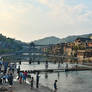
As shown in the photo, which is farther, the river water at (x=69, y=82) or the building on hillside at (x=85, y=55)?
the building on hillside at (x=85, y=55)

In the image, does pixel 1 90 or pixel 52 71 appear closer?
pixel 1 90

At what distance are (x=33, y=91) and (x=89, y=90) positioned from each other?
42.1 ft

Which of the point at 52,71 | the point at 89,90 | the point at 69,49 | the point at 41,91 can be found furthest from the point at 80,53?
the point at 41,91

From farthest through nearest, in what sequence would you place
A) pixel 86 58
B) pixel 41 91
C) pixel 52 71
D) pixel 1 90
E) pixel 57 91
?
1. pixel 86 58
2. pixel 52 71
3. pixel 57 91
4. pixel 41 91
5. pixel 1 90

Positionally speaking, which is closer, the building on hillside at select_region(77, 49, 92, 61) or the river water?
the river water

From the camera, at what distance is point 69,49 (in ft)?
518

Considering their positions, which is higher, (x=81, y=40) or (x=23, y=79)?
(x=81, y=40)

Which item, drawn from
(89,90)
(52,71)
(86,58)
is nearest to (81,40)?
(86,58)

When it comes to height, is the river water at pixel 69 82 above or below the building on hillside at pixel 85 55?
below

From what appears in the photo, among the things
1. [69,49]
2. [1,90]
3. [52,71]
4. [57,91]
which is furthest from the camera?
[69,49]

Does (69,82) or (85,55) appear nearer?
(69,82)

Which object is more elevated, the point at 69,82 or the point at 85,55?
the point at 85,55

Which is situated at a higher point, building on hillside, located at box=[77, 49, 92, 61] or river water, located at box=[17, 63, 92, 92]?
building on hillside, located at box=[77, 49, 92, 61]

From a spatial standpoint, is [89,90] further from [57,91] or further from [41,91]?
[41,91]
